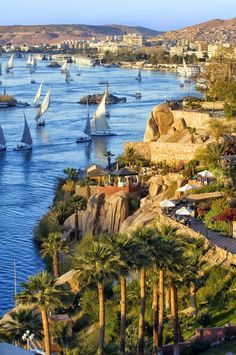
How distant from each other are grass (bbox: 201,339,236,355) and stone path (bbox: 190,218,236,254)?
13.3 feet

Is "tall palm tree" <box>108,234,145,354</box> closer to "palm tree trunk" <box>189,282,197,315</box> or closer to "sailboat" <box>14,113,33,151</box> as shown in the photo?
"palm tree trunk" <box>189,282,197,315</box>

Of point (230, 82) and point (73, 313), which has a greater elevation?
point (230, 82)

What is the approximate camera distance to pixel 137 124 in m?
61.4

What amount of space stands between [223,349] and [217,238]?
18.7ft

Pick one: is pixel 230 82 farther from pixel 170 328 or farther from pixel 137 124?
pixel 170 328

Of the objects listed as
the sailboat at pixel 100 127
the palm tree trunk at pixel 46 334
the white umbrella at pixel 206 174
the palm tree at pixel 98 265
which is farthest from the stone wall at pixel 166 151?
the sailboat at pixel 100 127

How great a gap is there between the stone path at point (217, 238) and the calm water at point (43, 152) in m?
5.61

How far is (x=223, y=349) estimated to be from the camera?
15.9 meters

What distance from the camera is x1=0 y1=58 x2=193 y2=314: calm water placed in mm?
29172

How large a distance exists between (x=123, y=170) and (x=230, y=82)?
10.6m

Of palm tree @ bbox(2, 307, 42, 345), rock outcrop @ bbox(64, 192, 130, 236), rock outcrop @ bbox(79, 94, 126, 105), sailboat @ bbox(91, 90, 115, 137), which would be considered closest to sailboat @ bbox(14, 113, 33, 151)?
sailboat @ bbox(91, 90, 115, 137)

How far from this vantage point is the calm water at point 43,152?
29.2 m

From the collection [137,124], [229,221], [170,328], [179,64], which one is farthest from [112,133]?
[179,64]

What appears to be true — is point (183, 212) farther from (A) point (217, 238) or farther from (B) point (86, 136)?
(B) point (86, 136)
